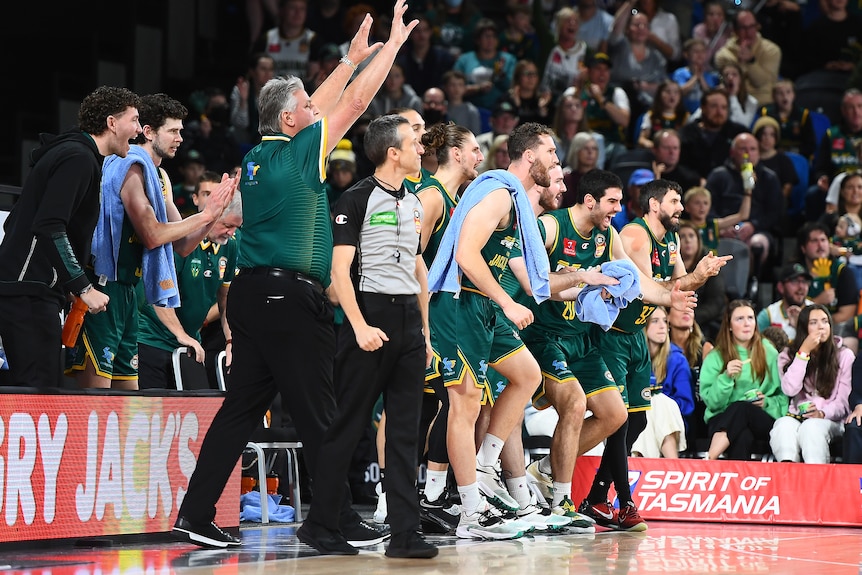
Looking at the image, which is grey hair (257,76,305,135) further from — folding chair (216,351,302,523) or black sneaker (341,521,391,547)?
folding chair (216,351,302,523)

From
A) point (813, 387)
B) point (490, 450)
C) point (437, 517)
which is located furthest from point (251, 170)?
point (813, 387)

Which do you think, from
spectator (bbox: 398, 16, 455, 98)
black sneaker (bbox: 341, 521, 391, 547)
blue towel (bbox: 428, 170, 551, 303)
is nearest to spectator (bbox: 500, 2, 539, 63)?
spectator (bbox: 398, 16, 455, 98)

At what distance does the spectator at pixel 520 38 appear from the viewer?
15.3m

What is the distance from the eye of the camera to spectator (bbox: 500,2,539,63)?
15266 mm

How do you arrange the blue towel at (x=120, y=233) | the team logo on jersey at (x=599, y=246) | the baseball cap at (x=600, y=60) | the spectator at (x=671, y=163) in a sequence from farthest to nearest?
the baseball cap at (x=600, y=60), the spectator at (x=671, y=163), the team logo on jersey at (x=599, y=246), the blue towel at (x=120, y=233)

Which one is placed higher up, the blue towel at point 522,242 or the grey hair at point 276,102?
Answer: the grey hair at point 276,102

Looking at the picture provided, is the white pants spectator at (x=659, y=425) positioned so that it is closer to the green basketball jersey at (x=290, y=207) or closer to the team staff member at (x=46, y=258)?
the green basketball jersey at (x=290, y=207)

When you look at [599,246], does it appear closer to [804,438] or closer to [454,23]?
[804,438]

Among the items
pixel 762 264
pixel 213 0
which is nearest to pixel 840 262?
pixel 762 264

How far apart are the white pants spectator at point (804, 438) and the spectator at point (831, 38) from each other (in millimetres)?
6952

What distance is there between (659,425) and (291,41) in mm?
7401

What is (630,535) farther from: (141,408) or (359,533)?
(141,408)

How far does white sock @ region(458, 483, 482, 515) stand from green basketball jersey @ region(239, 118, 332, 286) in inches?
58.8

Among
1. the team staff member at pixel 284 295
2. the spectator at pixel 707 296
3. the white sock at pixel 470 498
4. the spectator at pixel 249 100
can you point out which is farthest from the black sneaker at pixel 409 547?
the spectator at pixel 249 100
